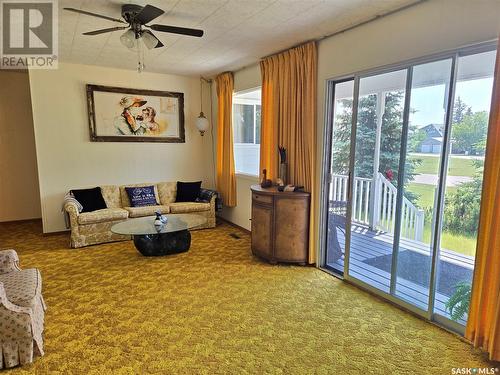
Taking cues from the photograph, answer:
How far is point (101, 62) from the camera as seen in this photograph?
4.75 meters

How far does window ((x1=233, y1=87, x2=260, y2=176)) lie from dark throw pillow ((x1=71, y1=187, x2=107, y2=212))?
2281 millimetres

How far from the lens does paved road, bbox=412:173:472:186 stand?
2414 millimetres

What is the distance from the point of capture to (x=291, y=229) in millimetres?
3703

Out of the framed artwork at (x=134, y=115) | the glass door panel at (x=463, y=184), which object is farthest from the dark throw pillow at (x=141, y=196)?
the glass door panel at (x=463, y=184)

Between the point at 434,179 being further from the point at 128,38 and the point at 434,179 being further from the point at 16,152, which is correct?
the point at 16,152

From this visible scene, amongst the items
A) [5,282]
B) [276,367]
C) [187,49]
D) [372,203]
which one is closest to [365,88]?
[372,203]

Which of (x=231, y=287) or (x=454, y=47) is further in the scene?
(x=231, y=287)

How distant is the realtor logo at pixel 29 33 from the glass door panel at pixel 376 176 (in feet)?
9.77

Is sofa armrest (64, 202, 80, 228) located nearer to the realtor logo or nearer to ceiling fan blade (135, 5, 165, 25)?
the realtor logo

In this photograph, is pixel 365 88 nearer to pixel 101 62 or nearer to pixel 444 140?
pixel 444 140

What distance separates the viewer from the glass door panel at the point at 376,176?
2867mm

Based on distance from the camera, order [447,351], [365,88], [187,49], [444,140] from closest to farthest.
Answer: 1. [447,351]
2. [444,140]
3. [365,88]
4. [187,49]

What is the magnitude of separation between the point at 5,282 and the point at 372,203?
10.7ft

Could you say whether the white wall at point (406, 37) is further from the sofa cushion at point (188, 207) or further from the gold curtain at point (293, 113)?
the sofa cushion at point (188, 207)
